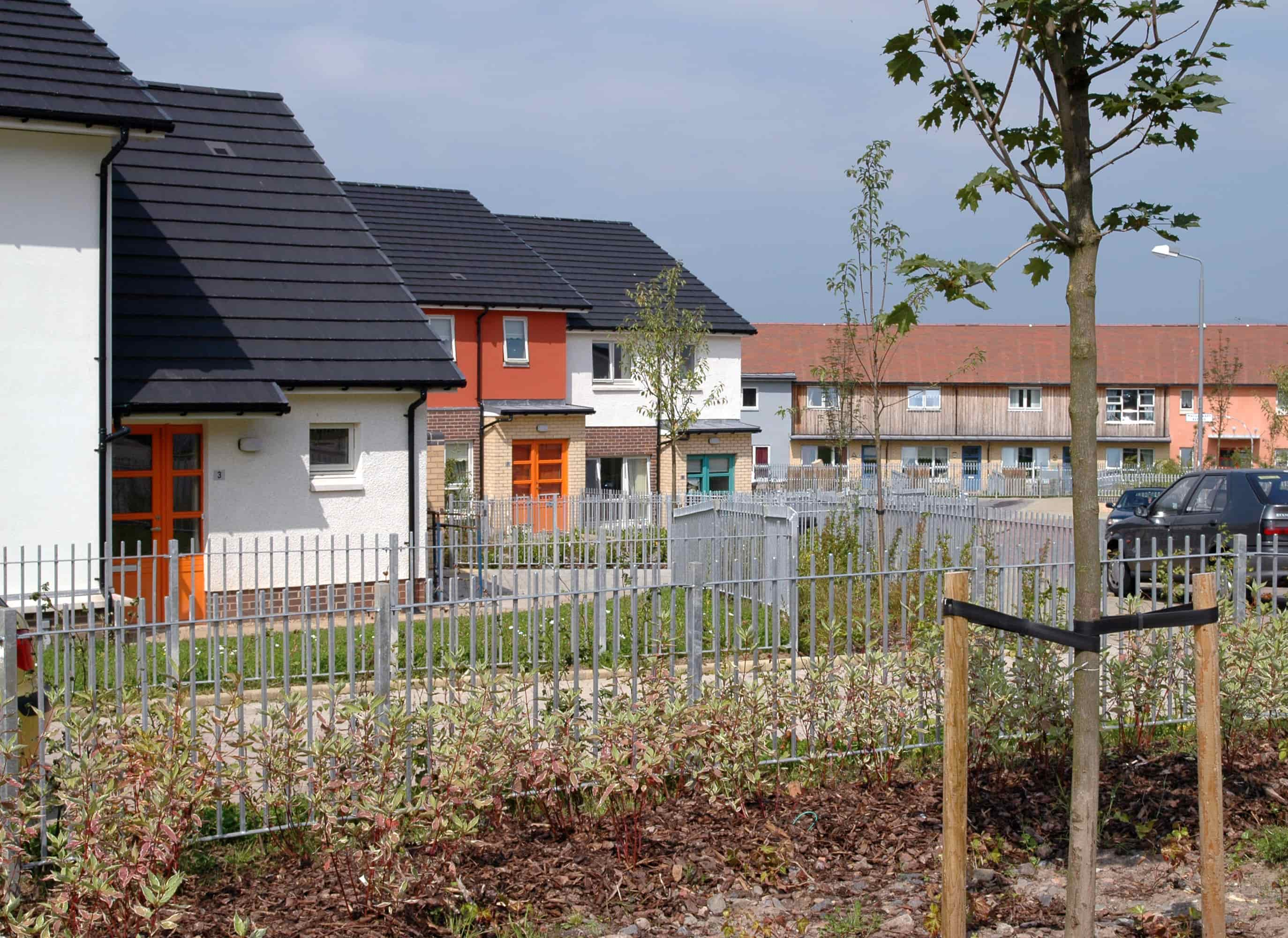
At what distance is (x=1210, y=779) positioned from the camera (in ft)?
17.1

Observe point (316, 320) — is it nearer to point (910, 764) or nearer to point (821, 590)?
point (821, 590)

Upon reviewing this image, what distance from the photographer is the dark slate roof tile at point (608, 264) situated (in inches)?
1415

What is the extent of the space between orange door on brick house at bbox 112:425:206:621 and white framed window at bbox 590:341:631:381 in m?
18.9

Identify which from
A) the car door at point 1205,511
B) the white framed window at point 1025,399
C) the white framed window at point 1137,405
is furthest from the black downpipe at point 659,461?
the white framed window at point 1137,405

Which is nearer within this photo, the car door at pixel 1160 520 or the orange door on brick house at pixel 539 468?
the car door at pixel 1160 520

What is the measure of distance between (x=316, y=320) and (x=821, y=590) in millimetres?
7831

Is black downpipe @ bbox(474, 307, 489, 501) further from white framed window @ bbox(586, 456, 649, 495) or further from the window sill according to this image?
the window sill

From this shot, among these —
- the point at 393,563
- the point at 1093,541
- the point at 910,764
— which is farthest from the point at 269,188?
the point at 1093,541

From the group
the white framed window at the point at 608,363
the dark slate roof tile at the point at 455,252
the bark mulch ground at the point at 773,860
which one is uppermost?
the dark slate roof tile at the point at 455,252

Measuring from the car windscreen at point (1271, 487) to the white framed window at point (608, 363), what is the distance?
1966 centimetres

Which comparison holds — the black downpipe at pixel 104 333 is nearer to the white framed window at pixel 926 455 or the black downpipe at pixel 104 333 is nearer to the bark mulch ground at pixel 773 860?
the bark mulch ground at pixel 773 860

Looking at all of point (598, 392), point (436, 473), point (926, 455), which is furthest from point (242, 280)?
point (926, 455)

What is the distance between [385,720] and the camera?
606cm

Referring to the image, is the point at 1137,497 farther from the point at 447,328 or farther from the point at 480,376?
the point at 447,328
